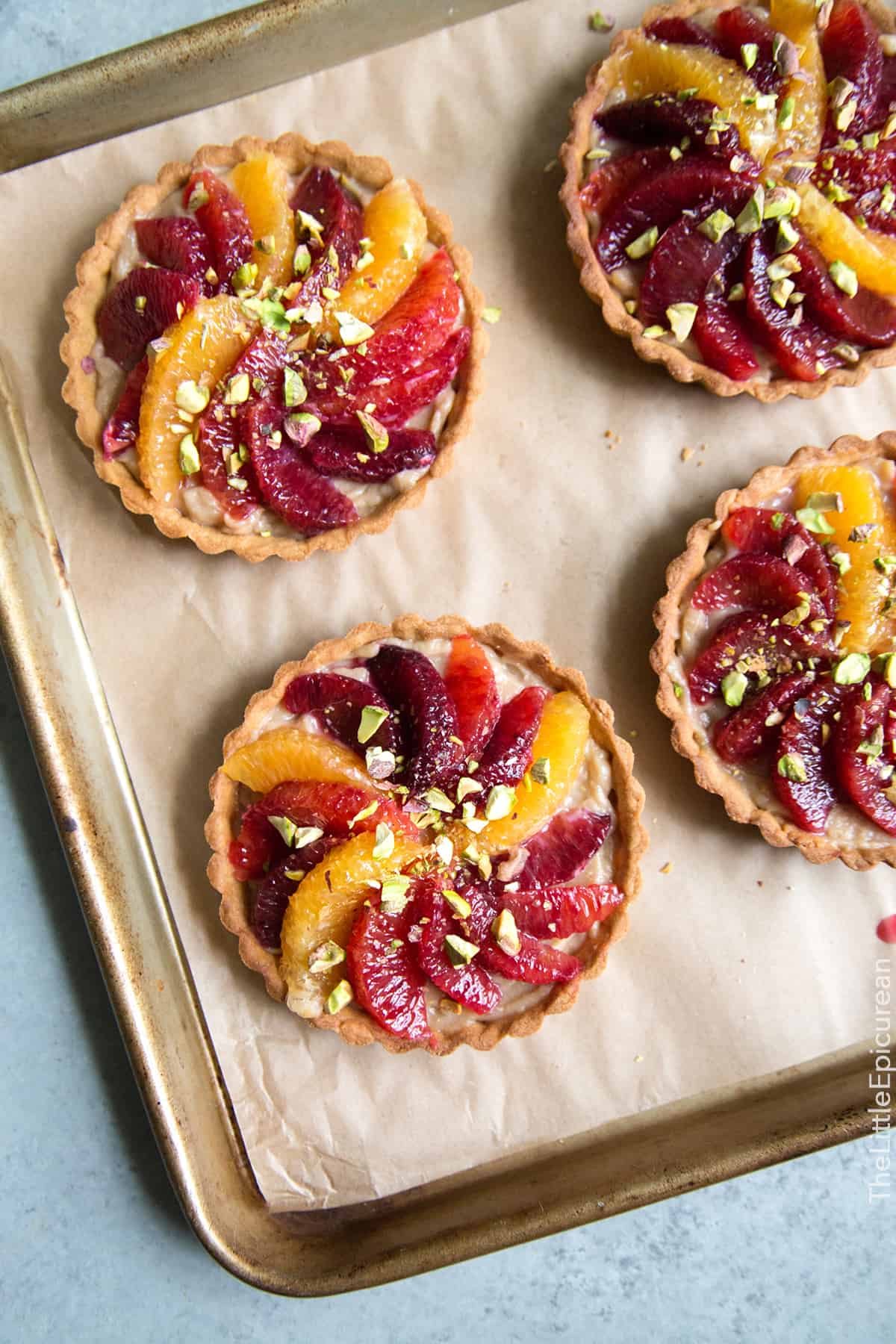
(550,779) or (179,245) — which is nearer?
(550,779)

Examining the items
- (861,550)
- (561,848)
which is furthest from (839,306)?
(561,848)

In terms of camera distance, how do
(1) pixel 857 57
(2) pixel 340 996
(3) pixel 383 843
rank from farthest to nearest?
1. (1) pixel 857 57
2. (2) pixel 340 996
3. (3) pixel 383 843

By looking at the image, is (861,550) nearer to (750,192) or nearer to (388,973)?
(750,192)

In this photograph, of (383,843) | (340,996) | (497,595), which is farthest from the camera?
(497,595)

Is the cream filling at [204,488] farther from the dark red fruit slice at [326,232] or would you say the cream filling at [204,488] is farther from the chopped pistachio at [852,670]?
the chopped pistachio at [852,670]

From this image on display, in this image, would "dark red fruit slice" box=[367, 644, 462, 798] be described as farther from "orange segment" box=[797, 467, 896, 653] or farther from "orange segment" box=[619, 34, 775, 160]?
"orange segment" box=[619, 34, 775, 160]

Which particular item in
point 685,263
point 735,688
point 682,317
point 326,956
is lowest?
point 326,956
